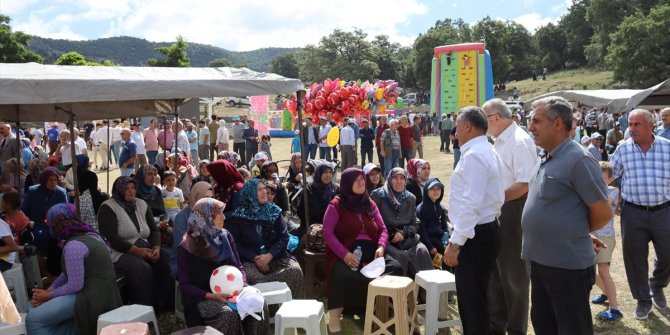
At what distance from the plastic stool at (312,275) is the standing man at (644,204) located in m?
2.74

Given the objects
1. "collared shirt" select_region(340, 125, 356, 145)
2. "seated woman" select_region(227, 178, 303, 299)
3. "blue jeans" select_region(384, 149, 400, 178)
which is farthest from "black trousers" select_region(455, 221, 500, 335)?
"collared shirt" select_region(340, 125, 356, 145)

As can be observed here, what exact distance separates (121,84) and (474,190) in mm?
2914

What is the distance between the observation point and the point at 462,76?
25141 mm

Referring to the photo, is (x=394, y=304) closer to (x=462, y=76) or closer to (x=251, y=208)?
(x=251, y=208)

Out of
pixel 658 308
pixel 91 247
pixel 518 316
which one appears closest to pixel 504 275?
pixel 518 316

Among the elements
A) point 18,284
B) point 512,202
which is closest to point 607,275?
point 512,202

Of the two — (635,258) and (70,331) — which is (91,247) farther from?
(635,258)

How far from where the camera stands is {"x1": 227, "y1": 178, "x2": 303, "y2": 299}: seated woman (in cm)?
464

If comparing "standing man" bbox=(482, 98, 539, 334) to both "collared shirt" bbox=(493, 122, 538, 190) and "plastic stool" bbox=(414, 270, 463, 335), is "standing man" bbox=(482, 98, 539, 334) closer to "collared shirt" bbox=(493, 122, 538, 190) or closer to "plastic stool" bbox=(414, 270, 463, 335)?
"collared shirt" bbox=(493, 122, 538, 190)

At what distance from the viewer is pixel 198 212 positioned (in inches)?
153

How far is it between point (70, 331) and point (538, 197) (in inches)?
131

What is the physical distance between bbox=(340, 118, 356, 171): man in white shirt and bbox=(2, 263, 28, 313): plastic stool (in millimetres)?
11008

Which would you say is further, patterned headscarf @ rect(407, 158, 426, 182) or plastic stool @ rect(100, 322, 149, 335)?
patterned headscarf @ rect(407, 158, 426, 182)

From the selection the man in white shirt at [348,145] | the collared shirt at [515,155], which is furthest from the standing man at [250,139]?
the collared shirt at [515,155]
